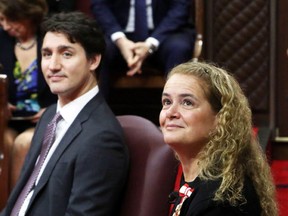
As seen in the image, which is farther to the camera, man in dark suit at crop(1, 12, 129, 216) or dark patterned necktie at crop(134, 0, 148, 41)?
dark patterned necktie at crop(134, 0, 148, 41)

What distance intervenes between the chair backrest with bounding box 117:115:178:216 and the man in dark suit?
0.10 feet

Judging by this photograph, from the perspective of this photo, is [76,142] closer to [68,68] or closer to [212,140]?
[68,68]

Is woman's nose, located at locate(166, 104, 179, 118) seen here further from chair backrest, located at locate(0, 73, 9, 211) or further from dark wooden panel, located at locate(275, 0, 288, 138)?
dark wooden panel, located at locate(275, 0, 288, 138)

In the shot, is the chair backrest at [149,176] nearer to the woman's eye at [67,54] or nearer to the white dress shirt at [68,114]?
the white dress shirt at [68,114]

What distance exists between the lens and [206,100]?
5.08 ft

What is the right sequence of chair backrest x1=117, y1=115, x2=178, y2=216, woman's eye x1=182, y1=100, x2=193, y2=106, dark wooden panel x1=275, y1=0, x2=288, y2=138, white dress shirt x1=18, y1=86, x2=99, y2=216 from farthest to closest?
dark wooden panel x1=275, y1=0, x2=288, y2=138, white dress shirt x1=18, y1=86, x2=99, y2=216, chair backrest x1=117, y1=115, x2=178, y2=216, woman's eye x1=182, y1=100, x2=193, y2=106

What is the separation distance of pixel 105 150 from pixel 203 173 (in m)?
0.39

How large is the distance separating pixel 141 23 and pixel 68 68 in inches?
36.4

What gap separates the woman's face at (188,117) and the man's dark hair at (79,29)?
0.49 meters

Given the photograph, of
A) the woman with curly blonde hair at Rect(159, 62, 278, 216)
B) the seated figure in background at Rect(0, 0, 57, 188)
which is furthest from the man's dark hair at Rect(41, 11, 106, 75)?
the seated figure in background at Rect(0, 0, 57, 188)

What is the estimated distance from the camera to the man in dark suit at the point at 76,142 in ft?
5.82

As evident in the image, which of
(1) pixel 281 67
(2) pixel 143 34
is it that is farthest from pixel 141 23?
(1) pixel 281 67

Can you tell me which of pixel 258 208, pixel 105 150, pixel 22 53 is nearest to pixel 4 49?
pixel 22 53

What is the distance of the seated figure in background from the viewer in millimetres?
2688
